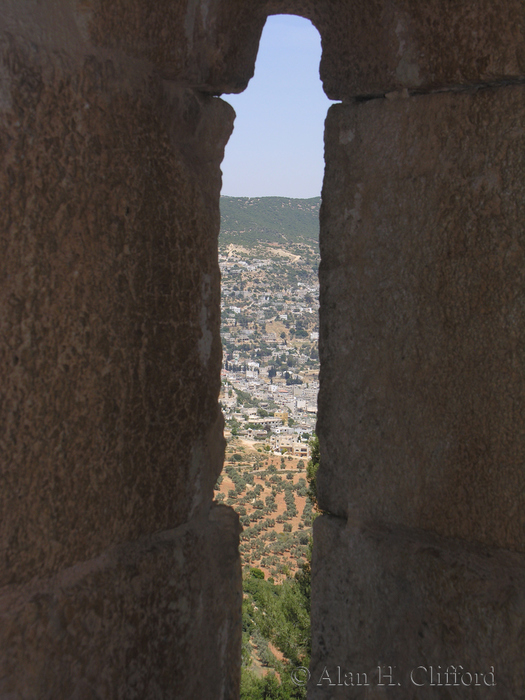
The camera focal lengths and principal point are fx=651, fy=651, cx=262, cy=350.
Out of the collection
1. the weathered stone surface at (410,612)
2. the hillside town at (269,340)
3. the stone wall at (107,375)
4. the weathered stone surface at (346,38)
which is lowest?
the hillside town at (269,340)

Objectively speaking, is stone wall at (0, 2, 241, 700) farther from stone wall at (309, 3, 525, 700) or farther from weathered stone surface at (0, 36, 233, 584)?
stone wall at (309, 3, 525, 700)

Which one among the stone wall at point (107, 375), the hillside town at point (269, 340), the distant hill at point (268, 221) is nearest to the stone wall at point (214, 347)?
the stone wall at point (107, 375)

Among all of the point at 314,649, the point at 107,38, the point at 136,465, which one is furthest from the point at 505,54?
the point at 314,649

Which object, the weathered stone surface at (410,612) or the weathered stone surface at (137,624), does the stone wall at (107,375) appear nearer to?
the weathered stone surface at (137,624)

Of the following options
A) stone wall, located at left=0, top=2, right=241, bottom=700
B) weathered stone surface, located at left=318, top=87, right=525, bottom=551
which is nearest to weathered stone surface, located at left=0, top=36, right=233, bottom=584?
stone wall, located at left=0, top=2, right=241, bottom=700

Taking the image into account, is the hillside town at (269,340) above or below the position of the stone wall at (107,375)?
below

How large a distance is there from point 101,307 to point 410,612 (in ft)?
3.21

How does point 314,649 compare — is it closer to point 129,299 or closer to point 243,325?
point 129,299

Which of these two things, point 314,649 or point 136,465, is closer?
point 136,465

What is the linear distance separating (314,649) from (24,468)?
3.31 feet

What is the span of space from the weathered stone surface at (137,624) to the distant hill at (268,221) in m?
64.5

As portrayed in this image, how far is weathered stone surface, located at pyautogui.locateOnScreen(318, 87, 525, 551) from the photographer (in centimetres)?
139

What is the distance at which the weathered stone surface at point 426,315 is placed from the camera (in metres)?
1.39

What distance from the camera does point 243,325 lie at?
59.5 meters
